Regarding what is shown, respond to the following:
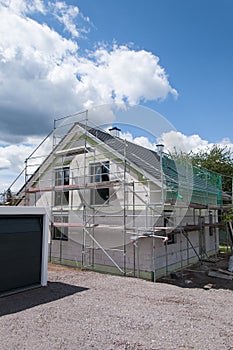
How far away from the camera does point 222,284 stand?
8.38 metres

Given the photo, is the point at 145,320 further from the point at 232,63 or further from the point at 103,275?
the point at 232,63

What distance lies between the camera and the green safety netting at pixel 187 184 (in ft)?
29.7

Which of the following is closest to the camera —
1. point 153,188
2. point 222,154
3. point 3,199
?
point 153,188

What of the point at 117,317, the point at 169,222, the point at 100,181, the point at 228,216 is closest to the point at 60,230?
the point at 100,181

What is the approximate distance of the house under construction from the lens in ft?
29.5

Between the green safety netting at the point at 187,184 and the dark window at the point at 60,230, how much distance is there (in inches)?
196

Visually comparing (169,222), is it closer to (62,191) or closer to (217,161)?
(62,191)

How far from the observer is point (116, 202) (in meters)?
9.95

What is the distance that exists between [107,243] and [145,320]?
476cm

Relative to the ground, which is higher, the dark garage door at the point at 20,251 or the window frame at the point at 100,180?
the window frame at the point at 100,180

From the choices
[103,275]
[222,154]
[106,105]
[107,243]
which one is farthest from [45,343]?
[222,154]

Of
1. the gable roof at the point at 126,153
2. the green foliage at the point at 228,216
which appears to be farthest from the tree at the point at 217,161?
the gable roof at the point at 126,153

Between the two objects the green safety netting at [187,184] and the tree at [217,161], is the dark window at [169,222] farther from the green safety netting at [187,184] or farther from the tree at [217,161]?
the tree at [217,161]

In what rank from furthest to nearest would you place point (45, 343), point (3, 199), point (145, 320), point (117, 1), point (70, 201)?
point (3, 199), point (70, 201), point (117, 1), point (145, 320), point (45, 343)
